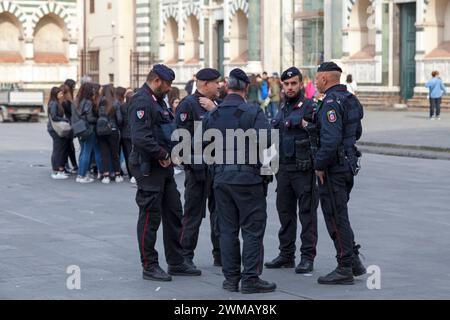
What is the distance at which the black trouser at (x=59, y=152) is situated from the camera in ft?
62.0

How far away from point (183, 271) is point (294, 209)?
128cm

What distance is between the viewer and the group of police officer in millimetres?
9203

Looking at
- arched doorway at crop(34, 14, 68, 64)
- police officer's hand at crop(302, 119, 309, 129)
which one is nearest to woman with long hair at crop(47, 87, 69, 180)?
police officer's hand at crop(302, 119, 309, 129)

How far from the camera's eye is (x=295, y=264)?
10.6 meters

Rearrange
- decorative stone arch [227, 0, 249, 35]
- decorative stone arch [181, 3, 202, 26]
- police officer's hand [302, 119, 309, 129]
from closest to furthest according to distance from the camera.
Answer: police officer's hand [302, 119, 309, 129] → decorative stone arch [227, 0, 249, 35] → decorative stone arch [181, 3, 202, 26]

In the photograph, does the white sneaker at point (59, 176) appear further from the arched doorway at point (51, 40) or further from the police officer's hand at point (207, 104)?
the arched doorway at point (51, 40)

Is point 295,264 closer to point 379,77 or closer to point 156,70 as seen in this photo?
point 156,70

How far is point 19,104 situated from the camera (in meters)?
37.5

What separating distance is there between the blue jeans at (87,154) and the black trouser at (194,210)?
7.81m

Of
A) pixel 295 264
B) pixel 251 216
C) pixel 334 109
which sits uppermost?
pixel 334 109

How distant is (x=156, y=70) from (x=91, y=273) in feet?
6.48

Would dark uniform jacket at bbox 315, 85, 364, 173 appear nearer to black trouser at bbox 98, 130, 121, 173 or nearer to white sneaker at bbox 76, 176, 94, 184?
black trouser at bbox 98, 130, 121, 173

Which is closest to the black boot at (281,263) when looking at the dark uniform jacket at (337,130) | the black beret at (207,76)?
the dark uniform jacket at (337,130)
